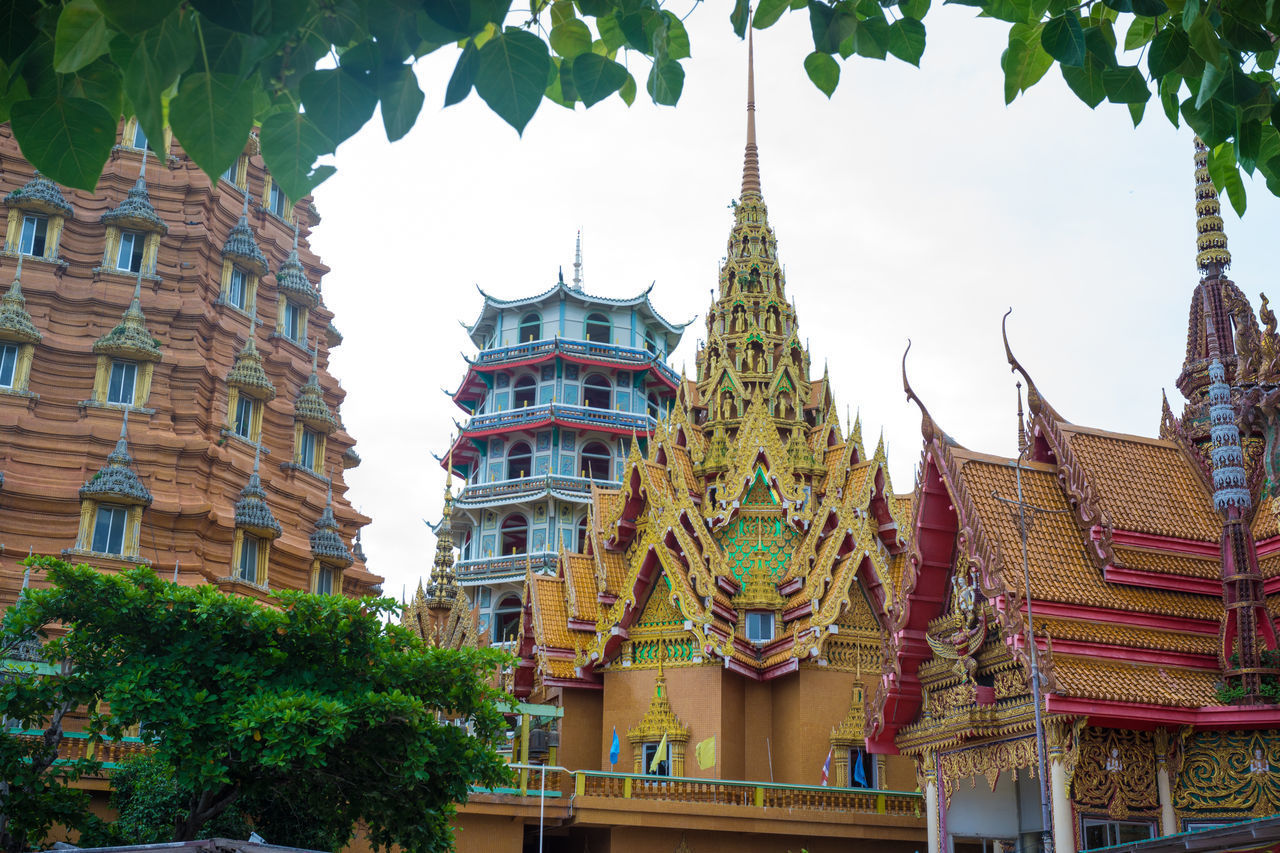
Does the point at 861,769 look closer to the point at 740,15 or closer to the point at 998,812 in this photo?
the point at 998,812

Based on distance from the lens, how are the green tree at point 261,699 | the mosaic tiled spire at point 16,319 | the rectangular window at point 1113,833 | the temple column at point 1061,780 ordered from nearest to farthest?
the temple column at point 1061,780 → the rectangular window at point 1113,833 → the green tree at point 261,699 → the mosaic tiled spire at point 16,319

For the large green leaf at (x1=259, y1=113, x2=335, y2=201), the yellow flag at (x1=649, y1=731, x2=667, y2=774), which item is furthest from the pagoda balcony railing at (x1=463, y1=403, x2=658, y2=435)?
the large green leaf at (x1=259, y1=113, x2=335, y2=201)

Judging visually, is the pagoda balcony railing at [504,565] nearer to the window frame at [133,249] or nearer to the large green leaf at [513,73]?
the window frame at [133,249]

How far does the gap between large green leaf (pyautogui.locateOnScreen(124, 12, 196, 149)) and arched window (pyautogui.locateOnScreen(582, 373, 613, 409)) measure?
139 ft

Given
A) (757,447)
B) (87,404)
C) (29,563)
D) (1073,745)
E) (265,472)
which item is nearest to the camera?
(1073,745)

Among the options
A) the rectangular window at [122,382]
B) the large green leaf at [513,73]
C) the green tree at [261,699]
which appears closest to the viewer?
the large green leaf at [513,73]

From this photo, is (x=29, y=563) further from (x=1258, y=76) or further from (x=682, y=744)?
(x=1258, y=76)

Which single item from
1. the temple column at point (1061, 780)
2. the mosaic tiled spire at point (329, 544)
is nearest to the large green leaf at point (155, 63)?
the temple column at point (1061, 780)

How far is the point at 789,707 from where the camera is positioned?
Answer: 968 inches

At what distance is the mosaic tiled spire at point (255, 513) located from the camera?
102ft

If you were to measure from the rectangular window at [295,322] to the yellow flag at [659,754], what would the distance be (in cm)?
1933

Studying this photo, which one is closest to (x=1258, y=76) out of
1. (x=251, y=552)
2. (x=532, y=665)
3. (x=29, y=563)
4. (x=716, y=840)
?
(x=29, y=563)

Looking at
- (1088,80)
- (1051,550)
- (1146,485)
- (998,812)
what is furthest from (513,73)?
(998,812)

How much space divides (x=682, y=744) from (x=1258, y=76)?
2095 cm
